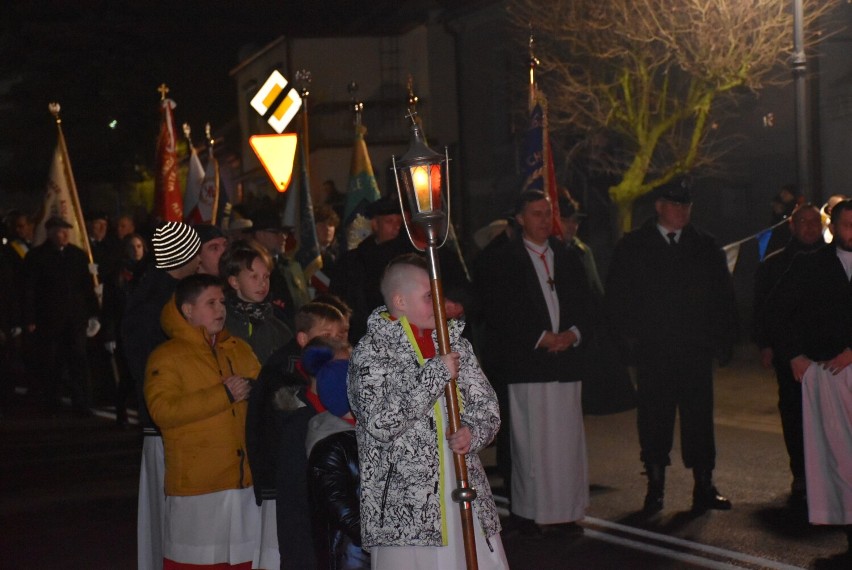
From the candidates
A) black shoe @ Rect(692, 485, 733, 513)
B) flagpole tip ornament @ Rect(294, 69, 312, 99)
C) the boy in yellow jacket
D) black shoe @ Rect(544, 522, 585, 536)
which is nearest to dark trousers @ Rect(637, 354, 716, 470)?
black shoe @ Rect(692, 485, 733, 513)

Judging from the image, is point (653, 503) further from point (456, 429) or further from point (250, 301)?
point (456, 429)

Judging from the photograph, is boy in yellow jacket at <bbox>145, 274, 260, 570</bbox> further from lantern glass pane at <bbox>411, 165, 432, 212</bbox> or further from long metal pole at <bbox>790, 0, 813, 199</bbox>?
long metal pole at <bbox>790, 0, 813, 199</bbox>

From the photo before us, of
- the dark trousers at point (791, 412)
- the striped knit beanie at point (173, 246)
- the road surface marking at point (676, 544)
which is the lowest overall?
the road surface marking at point (676, 544)

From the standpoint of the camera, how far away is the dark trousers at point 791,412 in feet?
28.9

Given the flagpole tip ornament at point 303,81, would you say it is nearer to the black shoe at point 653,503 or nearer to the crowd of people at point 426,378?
the crowd of people at point 426,378

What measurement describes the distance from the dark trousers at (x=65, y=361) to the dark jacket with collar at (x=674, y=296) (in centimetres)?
762

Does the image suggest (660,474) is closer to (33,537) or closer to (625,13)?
(33,537)

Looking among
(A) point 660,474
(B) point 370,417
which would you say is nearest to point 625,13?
(A) point 660,474

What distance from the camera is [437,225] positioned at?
492 centimetres

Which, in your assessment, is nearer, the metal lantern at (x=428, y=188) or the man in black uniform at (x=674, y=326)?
the metal lantern at (x=428, y=188)

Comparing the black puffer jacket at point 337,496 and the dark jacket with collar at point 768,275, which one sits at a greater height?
the dark jacket with collar at point 768,275

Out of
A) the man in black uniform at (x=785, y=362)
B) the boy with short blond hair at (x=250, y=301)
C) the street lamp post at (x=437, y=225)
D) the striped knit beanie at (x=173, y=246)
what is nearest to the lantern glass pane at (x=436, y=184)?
the street lamp post at (x=437, y=225)

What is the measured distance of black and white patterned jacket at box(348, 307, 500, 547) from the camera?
466cm

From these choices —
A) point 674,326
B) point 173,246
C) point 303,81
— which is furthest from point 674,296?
point 303,81
